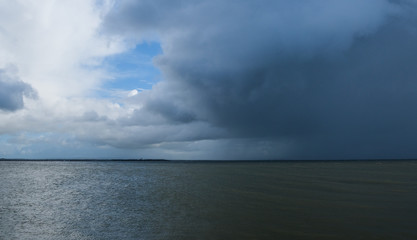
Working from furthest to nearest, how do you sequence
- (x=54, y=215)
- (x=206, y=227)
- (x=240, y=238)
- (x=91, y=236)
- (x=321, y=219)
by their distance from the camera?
(x=54, y=215), (x=321, y=219), (x=206, y=227), (x=91, y=236), (x=240, y=238)

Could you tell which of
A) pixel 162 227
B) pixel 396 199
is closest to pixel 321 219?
pixel 162 227

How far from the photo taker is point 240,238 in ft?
69.1

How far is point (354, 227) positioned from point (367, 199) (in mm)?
17369

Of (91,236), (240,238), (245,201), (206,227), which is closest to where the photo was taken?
(240,238)

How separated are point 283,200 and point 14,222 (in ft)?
101

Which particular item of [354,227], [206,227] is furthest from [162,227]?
[354,227]

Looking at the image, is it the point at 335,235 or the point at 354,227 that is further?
the point at 354,227

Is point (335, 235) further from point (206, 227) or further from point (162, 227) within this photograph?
point (162, 227)

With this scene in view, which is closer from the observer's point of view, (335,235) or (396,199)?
(335,235)

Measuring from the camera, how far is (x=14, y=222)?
27438mm

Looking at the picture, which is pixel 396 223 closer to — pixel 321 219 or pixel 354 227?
pixel 354 227

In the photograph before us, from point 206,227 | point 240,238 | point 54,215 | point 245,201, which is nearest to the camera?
point 240,238

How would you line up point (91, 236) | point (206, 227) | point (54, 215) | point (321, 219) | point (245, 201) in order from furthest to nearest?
point (245, 201) < point (54, 215) < point (321, 219) < point (206, 227) < point (91, 236)

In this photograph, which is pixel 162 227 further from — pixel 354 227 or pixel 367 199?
pixel 367 199
